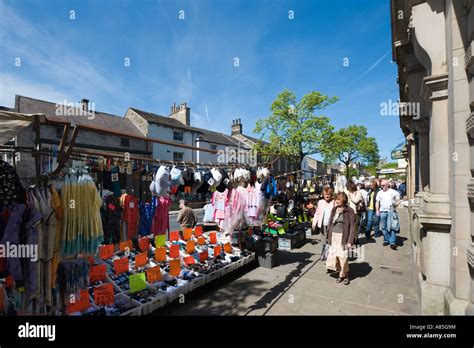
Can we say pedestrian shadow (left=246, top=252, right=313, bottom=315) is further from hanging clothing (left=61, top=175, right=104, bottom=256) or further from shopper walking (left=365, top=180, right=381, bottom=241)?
shopper walking (left=365, top=180, right=381, bottom=241)

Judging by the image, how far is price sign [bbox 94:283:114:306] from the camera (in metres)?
3.70

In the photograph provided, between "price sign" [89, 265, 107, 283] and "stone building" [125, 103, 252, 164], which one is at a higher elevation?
"stone building" [125, 103, 252, 164]

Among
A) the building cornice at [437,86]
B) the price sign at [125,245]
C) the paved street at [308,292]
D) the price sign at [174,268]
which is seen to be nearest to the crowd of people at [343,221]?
the paved street at [308,292]

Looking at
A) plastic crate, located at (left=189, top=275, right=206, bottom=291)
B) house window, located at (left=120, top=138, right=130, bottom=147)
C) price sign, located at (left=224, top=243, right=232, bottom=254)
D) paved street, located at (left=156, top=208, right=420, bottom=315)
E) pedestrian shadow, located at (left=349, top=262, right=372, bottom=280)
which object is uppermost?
house window, located at (left=120, top=138, right=130, bottom=147)

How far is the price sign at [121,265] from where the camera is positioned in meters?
4.35

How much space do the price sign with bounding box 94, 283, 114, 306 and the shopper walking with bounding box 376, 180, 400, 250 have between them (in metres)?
8.37

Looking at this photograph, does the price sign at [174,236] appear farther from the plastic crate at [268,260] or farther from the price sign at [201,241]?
the plastic crate at [268,260]

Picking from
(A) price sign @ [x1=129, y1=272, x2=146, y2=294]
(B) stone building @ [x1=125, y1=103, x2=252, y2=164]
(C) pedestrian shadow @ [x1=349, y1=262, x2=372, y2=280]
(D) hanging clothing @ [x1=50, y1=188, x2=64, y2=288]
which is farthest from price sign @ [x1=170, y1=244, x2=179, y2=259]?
(B) stone building @ [x1=125, y1=103, x2=252, y2=164]

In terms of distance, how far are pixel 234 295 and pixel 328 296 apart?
194 centimetres

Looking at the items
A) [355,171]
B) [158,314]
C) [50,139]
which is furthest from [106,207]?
[355,171]

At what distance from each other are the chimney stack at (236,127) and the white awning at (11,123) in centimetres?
3874

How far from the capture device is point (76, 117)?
21.1 metres

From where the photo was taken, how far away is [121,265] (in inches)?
174
